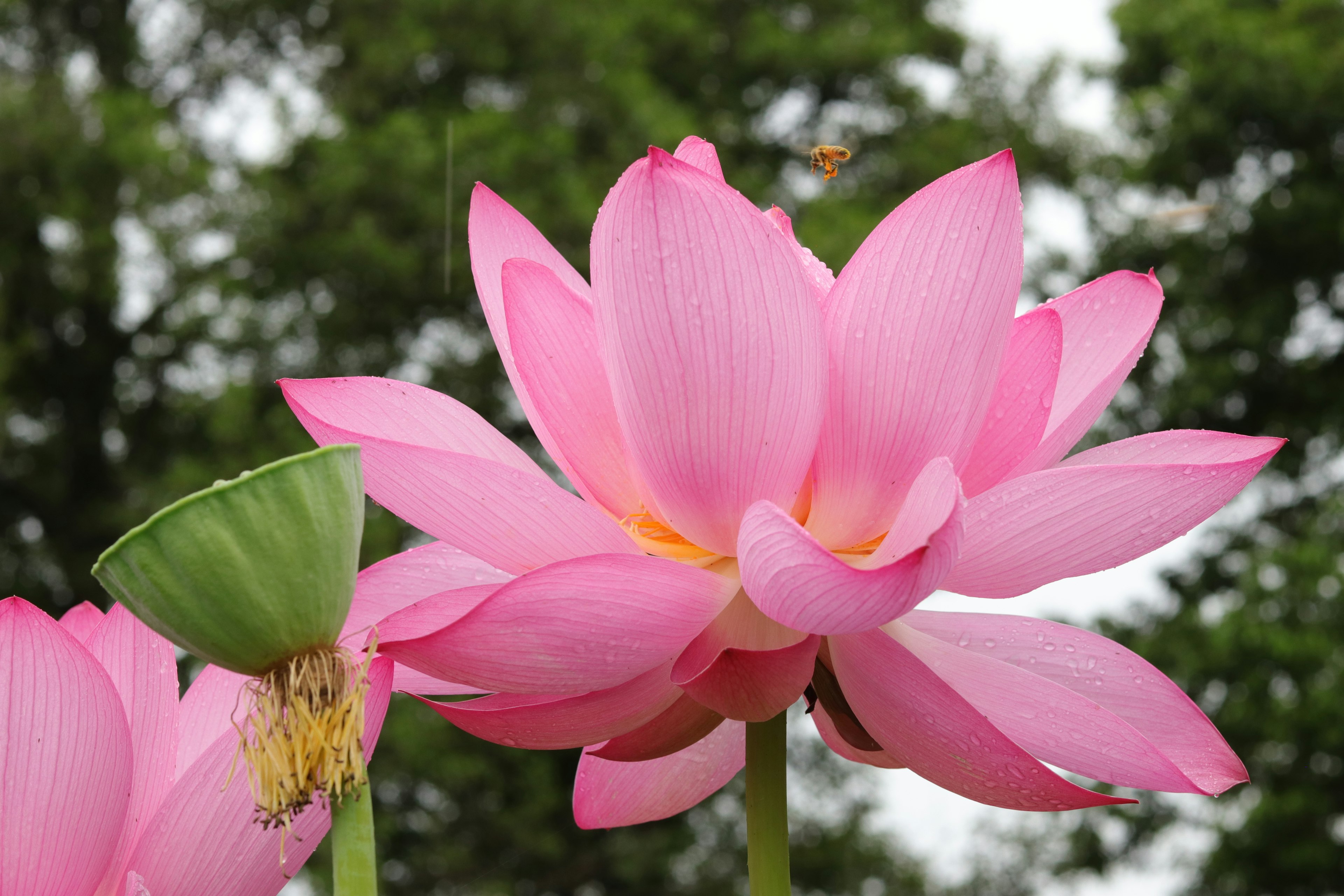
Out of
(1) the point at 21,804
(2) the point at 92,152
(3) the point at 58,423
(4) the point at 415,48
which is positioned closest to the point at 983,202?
(1) the point at 21,804

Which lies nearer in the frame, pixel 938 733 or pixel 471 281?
pixel 938 733

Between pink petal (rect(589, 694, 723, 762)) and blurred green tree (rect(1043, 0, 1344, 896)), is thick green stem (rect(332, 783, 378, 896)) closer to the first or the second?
pink petal (rect(589, 694, 723, 762))

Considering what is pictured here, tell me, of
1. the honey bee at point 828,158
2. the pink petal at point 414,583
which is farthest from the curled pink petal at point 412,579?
the honey bee at point 828,158

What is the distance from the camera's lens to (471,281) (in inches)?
224

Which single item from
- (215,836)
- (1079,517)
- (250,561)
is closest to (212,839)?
(215,836)

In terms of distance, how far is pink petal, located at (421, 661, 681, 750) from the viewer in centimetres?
31

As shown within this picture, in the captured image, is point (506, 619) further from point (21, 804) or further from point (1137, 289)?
point (1137, 289)

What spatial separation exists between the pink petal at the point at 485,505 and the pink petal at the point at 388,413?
0.07ft

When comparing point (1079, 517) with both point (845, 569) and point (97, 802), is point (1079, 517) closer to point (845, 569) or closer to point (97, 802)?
point (845, 569)

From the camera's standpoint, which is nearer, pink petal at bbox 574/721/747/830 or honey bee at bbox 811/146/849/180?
pink petal at bbox 574/721/747/830

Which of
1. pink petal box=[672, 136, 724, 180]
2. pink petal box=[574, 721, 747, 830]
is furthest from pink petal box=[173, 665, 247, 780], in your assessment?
pink petal box=[672, 136, 724, 180]

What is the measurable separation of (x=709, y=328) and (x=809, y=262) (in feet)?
0.41

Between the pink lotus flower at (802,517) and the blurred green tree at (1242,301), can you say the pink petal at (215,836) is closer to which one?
the pink lotus flower at (802,517)

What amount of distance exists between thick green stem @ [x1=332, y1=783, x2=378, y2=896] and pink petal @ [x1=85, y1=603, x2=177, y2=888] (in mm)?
98
